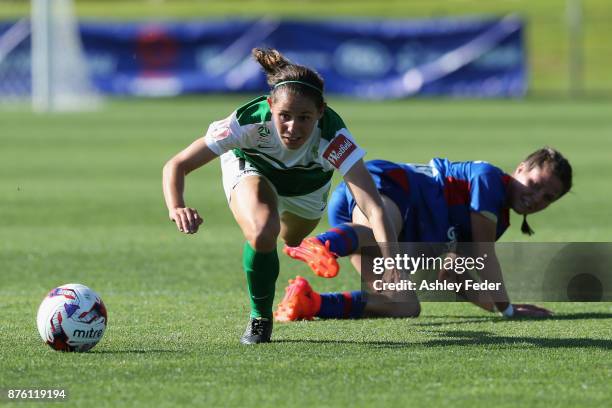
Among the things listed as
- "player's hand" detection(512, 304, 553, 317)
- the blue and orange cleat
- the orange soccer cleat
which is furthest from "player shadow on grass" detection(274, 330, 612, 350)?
"player's hand" detection(512, 304, 553, 317)

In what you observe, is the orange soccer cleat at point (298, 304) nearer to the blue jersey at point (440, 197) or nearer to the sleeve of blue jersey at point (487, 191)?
the blue jersey at point (440, 197)

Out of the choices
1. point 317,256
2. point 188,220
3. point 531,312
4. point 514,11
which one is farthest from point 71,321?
point 514,11

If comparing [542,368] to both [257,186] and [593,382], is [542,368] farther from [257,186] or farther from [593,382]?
[257,186]

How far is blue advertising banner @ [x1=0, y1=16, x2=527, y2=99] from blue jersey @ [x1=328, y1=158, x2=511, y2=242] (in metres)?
26.6

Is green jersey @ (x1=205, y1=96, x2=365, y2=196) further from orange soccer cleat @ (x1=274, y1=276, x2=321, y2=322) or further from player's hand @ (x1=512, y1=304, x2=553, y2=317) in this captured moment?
player's hand @ (x1=512, y1=304, x2=553, y2=317)

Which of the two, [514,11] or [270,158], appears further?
[514,11]

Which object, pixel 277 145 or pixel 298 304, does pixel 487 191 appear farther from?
pixel 277 145

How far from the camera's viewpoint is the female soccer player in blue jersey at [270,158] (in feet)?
20.1

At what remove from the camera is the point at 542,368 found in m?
5.52

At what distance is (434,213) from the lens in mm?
7676

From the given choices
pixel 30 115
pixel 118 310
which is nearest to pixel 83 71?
pixel 30 115

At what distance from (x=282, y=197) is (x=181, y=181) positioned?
870 millimetres

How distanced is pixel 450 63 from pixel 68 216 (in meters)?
23.5

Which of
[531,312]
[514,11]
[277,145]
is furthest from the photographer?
[514,11]
